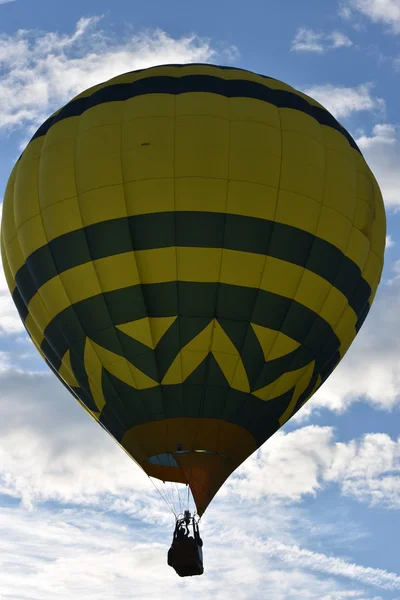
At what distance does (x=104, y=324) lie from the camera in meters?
16.0

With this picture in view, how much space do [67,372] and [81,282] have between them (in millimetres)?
1594

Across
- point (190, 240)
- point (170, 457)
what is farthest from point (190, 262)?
point (170, 457)

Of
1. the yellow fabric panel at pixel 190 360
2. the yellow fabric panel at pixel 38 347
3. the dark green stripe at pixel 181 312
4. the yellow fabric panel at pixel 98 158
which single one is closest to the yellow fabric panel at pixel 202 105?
the yellow fabric panel at pixel 98 158

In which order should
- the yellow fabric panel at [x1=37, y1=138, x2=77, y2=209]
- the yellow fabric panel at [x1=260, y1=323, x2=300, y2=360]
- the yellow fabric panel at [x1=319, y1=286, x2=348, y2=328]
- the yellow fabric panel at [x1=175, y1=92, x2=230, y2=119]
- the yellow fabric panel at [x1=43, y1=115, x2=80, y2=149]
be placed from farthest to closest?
the yellow fabric panel at [x1=43, y1=115, x2=80, y2=149] → the yellow fabric panel at [x1=319, y1=286, x2=348, y2=328] → the yellow fabric panel at [x1=175, y1=92, x2=230, y2=119] → the yellow fabric panel at [x1=37, y1=138, x2=77, y2=209] → the yellow fabric panel at [x1=260, y1=323, x2=300, y2=360]

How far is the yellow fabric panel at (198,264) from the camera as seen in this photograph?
15.7 m

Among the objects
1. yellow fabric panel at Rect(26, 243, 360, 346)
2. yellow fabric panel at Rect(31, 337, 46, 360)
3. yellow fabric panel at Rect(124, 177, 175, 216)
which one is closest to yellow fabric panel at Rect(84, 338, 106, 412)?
yellow fabric panel at Rect(26, 243, 360, 346)

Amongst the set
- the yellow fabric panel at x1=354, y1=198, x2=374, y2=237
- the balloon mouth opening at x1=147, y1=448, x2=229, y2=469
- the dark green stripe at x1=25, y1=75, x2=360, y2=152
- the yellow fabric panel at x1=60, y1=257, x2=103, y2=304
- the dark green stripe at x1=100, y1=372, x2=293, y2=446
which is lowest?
the balloon mouth opening at x1=147, y1=448, x2=229, y2=469

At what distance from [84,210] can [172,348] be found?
7.87 feet

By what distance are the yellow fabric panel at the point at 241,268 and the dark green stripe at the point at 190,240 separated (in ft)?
0.30

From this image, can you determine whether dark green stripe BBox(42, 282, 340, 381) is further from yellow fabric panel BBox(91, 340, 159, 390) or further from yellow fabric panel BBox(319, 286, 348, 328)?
yellow fabric panel BBox(319, 286, 348, 328)

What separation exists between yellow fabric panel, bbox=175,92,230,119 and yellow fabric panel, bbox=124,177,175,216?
125 centimetres

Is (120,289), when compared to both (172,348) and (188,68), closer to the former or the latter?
(172,348)

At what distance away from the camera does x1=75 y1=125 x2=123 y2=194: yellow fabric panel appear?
631 inches

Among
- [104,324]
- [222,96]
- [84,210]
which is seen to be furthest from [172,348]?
[222,96]
